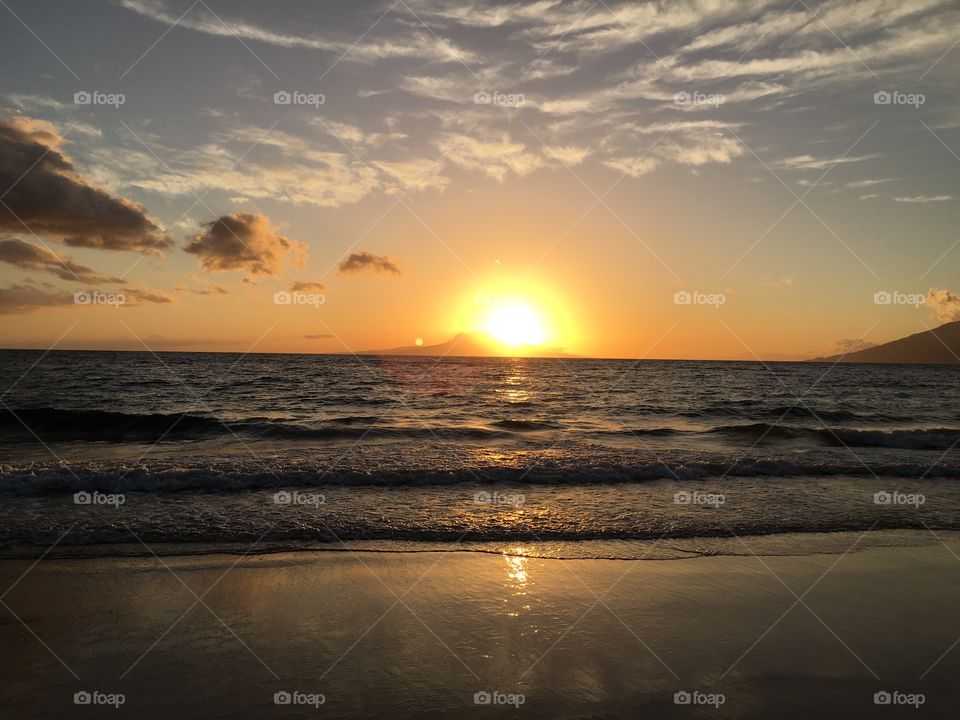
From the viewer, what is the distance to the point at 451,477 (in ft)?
51.6

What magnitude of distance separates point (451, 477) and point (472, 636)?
31.3 feet

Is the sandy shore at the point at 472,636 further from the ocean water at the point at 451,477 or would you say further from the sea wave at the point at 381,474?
the sea wave at the point at 381,474

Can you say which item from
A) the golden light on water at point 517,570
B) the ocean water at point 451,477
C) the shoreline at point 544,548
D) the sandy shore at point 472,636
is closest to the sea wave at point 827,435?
the ocean water at point 451,477

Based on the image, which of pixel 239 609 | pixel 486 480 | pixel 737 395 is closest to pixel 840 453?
pixel 486 480

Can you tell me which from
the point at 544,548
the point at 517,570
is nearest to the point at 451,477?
the point at 544,548

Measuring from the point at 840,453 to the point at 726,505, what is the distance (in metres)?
13.4

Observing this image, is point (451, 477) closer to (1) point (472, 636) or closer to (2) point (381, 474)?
(2) point (381, 474)

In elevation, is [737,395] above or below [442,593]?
above

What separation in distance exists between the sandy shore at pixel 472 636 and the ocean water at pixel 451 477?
1298mm

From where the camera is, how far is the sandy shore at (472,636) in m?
5.04

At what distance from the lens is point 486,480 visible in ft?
51.4

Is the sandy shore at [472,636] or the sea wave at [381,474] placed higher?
the sea wave at [381,474]

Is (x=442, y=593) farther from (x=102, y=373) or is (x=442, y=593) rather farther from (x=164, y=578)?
(x=102, y=373)

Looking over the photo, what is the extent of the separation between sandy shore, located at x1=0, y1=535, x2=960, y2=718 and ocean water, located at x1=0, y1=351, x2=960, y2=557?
1.30 metres
